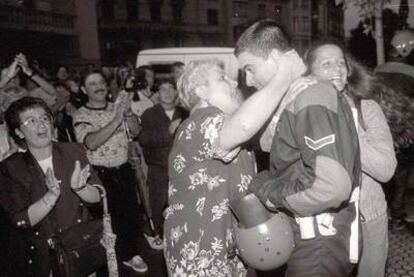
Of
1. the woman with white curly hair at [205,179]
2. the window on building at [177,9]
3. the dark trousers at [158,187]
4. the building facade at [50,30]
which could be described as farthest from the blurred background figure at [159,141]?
the window on building at [177,9]

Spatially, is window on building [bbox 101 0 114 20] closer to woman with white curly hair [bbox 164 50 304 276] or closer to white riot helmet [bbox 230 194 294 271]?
woman with white curly hair [bbox 164 50 304 276]

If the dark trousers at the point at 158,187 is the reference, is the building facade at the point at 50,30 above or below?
above

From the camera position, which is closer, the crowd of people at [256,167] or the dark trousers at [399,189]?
the crowd of people at [256,167]

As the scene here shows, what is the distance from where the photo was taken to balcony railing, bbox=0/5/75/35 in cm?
2456

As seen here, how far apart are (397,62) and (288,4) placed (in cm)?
5755

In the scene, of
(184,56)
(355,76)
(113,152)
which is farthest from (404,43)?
(184,56)

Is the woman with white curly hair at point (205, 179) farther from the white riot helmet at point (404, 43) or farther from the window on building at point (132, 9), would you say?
the window on building at point (132, 9)

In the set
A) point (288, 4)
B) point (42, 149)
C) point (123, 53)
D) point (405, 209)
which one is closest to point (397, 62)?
point (405, 209)

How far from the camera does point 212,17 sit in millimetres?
44500

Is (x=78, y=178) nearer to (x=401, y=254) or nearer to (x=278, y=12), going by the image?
(x=401, y=254)

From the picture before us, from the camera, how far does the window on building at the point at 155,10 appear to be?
40344 millimetres

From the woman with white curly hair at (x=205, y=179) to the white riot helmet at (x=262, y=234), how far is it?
0.45 feet

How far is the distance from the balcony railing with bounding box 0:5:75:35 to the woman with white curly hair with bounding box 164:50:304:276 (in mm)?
25326

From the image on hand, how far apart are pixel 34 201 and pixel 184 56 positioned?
6.65 meters
